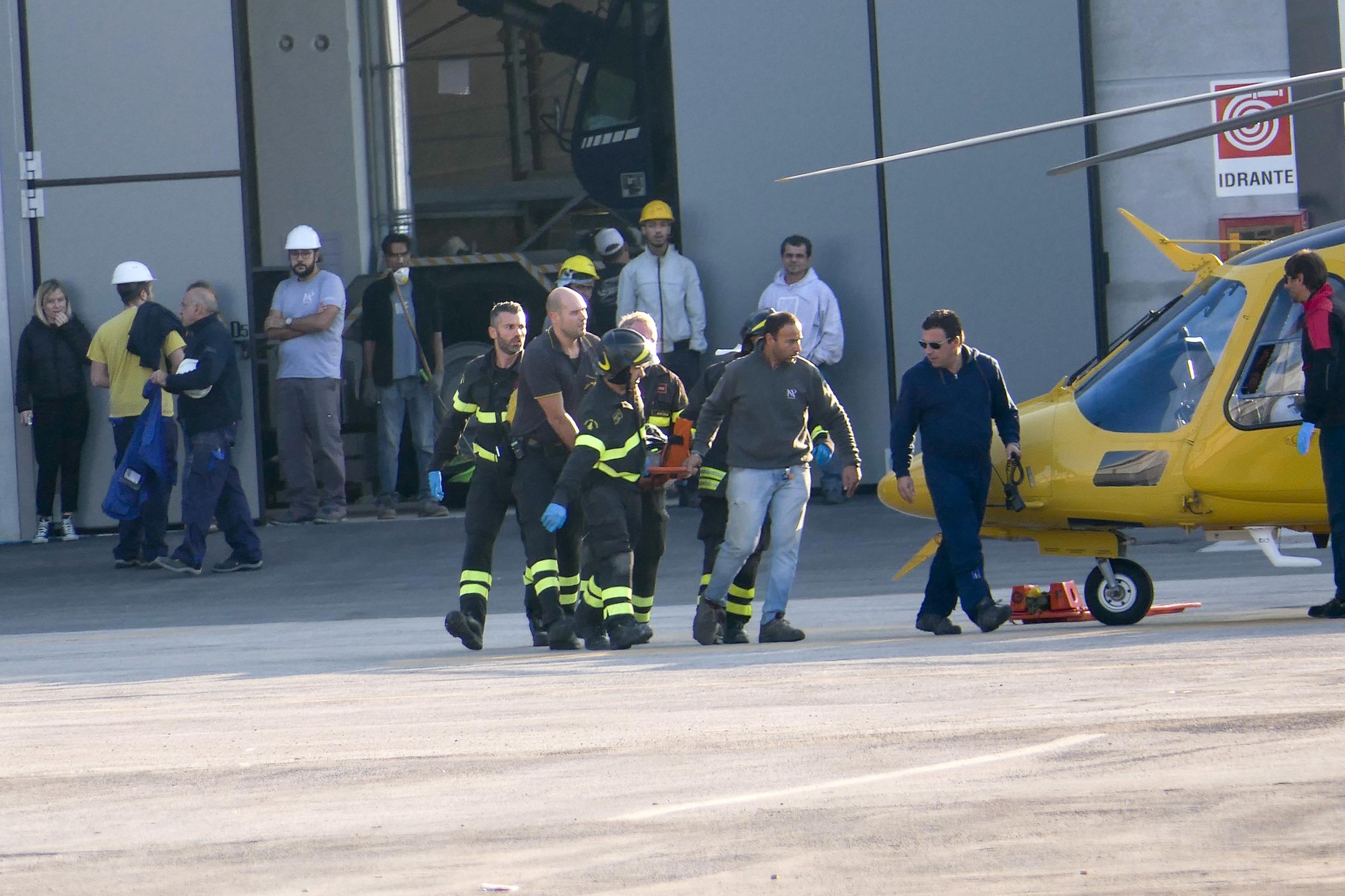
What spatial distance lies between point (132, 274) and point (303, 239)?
152 cm

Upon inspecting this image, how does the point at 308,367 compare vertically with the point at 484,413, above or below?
above

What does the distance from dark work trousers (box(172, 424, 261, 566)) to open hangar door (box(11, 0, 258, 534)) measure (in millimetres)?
2570

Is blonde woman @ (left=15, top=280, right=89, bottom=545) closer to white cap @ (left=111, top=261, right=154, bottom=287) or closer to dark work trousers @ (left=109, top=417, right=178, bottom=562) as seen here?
white cap @ (left=111, top=261, right=154, bottom=287)

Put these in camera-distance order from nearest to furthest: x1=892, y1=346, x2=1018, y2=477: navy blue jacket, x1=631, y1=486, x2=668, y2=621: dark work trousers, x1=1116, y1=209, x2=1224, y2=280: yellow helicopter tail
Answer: x1=892, y1=346, x2=1018, y2=477: navy blue jacket → x1=631, y1=486, x2=668, y2=621: dark work trousers → x1=1116, y1=209, x2=1224, y2=280: yellow helicopter tail

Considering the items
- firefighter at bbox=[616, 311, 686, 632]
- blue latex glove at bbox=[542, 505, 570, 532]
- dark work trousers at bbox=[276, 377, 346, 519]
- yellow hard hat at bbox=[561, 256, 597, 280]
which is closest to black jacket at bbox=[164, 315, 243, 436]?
dark work trousers at bbox=[276, 377, 346, 519]

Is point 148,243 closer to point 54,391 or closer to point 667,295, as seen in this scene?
point 54,391

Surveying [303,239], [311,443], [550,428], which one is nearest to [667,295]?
[303,239]

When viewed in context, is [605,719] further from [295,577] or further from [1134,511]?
[295,577]

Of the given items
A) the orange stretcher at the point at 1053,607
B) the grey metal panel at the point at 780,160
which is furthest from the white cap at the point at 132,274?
the orange stretcher at the point at 1053,607

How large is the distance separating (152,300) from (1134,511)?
8.41m

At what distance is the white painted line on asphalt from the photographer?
5719 mm

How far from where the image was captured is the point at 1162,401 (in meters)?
9.69

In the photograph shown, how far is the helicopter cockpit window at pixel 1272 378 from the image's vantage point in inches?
371

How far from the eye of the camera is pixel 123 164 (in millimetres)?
16109
